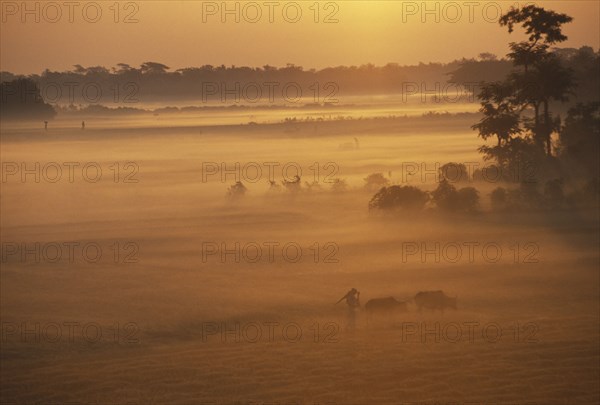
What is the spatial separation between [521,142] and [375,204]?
862 cm

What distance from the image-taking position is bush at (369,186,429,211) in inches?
1177

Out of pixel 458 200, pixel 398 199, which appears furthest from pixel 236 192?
pixel 458 200

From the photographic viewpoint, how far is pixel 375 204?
30.3m

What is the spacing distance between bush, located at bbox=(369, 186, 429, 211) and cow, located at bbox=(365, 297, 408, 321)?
12928 mm

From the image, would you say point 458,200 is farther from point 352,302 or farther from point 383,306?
point 383,306

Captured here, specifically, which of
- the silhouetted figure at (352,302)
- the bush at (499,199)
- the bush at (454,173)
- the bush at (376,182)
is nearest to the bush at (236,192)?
the bush at (376,182)

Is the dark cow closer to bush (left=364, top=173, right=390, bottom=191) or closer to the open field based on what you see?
the open field

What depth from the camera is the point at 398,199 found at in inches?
1177

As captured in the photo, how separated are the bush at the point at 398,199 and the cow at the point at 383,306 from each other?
1293 cm

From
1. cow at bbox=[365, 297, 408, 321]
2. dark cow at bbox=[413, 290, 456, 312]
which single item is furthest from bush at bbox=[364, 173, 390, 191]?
Answer: cow at bbox=[365, 297, 408, 321]

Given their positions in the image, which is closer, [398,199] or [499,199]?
[398,199]

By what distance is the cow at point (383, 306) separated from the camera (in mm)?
16859

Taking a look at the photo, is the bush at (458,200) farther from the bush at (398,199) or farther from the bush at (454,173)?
the bush at (454,173)

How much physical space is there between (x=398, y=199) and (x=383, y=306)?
13.3 m
